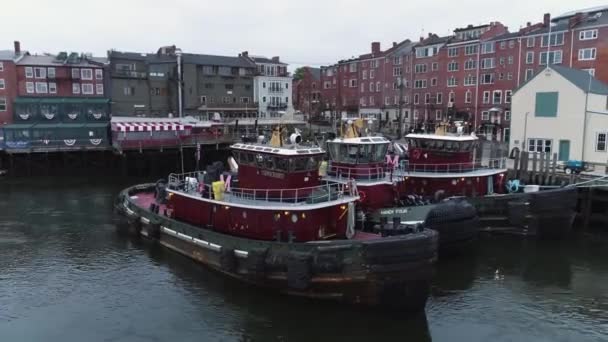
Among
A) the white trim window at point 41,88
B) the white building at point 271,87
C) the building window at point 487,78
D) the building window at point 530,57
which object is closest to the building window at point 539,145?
the building window at point 530,57

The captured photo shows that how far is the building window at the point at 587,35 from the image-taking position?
5028 centimetres

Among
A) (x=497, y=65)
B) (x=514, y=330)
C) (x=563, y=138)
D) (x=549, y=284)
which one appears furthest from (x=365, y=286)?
(x=497, y=65)

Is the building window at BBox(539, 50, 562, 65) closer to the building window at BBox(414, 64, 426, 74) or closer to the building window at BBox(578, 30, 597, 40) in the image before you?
the building window at BBox(578, 30, 597, 40)

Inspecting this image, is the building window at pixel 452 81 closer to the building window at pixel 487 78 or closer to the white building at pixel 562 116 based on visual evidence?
the building window at pixel 487 78

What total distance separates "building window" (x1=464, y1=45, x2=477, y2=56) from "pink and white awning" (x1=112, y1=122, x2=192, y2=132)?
35.8m

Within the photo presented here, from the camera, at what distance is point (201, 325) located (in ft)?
54.6

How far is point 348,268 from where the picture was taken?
16453mm

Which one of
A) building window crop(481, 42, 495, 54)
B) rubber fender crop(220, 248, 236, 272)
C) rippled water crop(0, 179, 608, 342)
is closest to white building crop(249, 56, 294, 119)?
building window crop(481, 42, 495, 54)

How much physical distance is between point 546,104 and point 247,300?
94.2 feet

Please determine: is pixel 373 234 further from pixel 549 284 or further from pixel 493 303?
pixel 549 284

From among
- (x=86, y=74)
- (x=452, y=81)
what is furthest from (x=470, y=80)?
(x=86, y=74)

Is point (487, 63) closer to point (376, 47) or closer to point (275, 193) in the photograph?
point (376, 47)

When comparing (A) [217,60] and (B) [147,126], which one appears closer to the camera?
(B) [147,126]

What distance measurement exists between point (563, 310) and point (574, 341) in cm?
236
